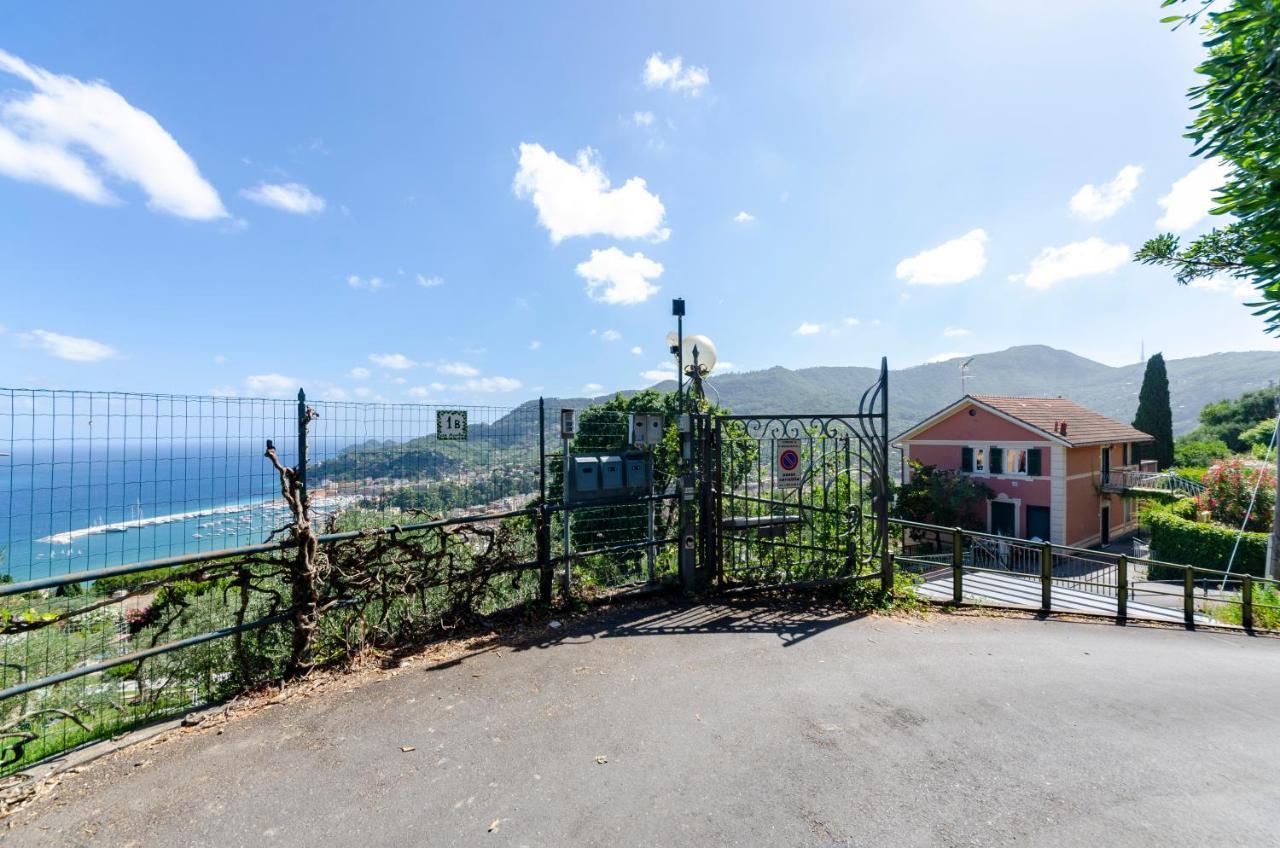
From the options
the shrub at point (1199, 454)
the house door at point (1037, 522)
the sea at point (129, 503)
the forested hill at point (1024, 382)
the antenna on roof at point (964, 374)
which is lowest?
the house door at point (1037, 522)

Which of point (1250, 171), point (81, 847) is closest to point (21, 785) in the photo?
point (81, 847)

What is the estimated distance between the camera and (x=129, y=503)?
3.49 m

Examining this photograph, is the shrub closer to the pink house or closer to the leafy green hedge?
A: the pink house

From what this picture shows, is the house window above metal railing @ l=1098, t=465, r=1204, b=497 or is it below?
above

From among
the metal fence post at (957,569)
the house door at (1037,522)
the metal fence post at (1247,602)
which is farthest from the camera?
the house door at (1037,522)

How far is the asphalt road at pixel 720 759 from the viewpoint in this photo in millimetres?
2480

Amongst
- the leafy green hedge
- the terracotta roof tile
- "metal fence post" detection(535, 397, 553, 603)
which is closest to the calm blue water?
"metal fence post" detection(535, 397, 553, 603)

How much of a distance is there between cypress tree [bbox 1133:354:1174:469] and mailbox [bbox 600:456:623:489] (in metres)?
41.6

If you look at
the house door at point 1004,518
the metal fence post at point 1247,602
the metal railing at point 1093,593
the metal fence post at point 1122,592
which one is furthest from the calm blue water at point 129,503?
the house door at point 1004,518

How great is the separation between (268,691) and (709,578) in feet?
13.9

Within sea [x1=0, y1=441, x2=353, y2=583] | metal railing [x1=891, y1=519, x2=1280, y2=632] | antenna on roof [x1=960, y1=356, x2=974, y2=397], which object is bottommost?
metal railing [x1=891, y1=519, x2=1280, y2=632]

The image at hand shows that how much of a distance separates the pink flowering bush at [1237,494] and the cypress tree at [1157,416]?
15955 mm

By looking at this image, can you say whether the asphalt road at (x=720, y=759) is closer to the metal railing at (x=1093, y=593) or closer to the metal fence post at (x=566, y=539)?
the metal fence post at (x=566, y=539)

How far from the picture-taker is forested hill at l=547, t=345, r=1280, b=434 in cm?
8025
